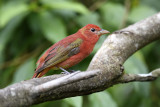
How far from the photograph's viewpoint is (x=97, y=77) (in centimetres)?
262

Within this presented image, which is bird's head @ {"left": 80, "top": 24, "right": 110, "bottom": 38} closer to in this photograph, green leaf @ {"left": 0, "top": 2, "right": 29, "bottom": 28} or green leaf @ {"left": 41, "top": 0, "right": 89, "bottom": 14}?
green leaf @ {"left": 41, "top": 0, "right": 89, "bottom": 14}

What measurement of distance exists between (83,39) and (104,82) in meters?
1.10

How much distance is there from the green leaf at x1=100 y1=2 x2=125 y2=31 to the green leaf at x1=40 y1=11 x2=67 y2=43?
60 centimetres

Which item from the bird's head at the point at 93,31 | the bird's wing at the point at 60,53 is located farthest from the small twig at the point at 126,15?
the bird's wing at the point at 60,53

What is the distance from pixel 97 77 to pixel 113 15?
74.9 inches

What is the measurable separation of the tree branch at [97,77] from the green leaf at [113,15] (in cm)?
84

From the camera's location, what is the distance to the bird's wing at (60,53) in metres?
3.33

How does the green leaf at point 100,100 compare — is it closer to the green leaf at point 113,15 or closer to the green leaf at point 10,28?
the green leaf at point 113,15

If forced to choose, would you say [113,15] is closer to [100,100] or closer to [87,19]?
[87,19]

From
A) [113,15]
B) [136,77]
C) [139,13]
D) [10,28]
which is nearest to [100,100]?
[136,77]

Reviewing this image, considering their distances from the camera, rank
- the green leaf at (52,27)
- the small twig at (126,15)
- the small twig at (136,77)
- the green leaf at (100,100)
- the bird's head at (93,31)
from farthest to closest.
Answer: the small twig at (126,15), the green leaf at (52,27), the bird's head at (93,31), the green leaf at (100,100), the small twig at (136,77)

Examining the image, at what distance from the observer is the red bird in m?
3.33

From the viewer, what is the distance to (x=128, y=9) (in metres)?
4.54

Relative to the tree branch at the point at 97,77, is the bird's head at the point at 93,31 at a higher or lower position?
higher
